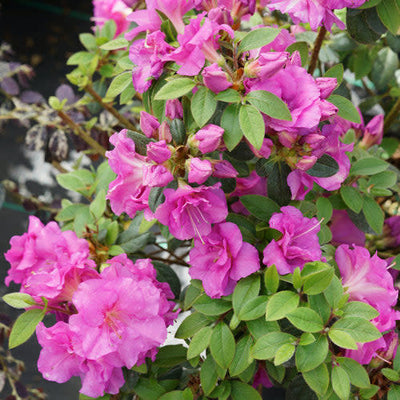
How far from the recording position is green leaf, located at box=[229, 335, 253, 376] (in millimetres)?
729

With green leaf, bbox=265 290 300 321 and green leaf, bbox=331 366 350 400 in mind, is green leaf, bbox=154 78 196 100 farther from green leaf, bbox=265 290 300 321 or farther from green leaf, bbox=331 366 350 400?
green leaf, bbox=331 366 350 400

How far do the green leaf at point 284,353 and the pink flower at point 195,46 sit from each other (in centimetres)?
34

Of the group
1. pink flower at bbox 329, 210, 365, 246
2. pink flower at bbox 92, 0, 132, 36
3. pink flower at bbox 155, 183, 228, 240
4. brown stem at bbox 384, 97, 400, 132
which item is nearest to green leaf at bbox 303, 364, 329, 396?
pink flower at bbox 155, 183, 228, 240

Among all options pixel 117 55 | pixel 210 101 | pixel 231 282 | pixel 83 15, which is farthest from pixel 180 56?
pixel 83 15

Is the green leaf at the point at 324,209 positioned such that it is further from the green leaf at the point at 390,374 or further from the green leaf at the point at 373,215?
the green leaf at the point at 390,374

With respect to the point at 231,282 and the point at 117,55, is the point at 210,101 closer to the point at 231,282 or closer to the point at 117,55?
the point at 231,282

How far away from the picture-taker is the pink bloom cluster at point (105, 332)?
70 centimetres

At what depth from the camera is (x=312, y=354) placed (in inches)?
26.3

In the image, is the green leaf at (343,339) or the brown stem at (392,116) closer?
the green leaf at (343,339)

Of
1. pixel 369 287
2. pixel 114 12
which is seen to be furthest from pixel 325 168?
pixel 114 12

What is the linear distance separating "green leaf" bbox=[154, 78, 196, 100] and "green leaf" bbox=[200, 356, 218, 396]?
37 cm

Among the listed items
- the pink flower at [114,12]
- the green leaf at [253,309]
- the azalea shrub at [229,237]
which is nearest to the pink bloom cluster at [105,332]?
the azalea shrub at [229,237]

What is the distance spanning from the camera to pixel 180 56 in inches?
25.7

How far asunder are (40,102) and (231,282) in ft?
2.92
